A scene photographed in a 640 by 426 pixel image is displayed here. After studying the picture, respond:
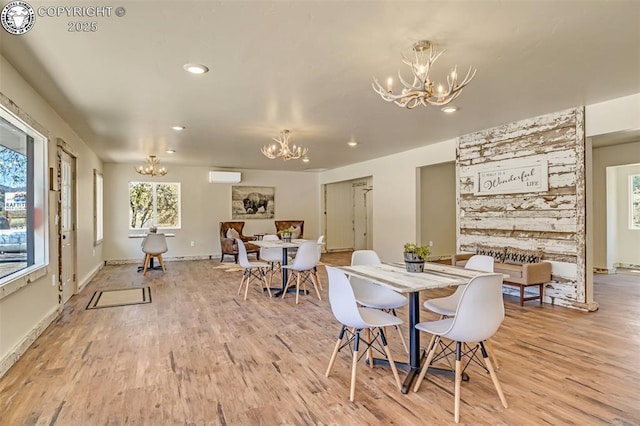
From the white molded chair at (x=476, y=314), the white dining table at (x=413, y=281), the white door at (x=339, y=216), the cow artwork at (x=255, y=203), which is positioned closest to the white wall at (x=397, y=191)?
the white door at (x=339, y=216)

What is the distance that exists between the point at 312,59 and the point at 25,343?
3470 mm

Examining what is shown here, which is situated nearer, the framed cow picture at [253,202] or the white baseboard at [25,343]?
the white baseboard at [25,343]

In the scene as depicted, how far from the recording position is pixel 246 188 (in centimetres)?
1020

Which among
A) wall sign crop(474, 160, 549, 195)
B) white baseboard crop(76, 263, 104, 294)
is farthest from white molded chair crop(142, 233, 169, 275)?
wall sign crop(474, 160, 549, 195)

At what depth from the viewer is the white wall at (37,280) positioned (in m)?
2.90

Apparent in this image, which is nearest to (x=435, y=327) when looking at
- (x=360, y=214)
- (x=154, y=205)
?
(x=154, y=205)

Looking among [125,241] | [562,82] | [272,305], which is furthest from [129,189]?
[562,82]

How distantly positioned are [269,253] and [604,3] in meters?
4.69

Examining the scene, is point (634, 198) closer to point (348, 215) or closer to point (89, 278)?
point (348, 215)

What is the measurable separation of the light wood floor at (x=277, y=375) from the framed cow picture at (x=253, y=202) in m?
5.75

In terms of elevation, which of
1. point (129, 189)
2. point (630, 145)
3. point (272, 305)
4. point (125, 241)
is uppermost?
point (630, 145)

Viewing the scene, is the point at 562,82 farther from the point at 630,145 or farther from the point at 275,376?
the point at 630,145

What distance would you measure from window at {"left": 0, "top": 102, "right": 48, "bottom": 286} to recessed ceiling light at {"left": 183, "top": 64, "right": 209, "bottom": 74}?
1.40 metres

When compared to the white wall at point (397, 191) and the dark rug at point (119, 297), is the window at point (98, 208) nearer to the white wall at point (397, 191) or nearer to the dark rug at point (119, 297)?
the dark rug at point (119, 297)
